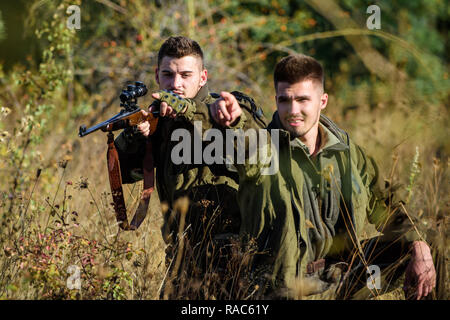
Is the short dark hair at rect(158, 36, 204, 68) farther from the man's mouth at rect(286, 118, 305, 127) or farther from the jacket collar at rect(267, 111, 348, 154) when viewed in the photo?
the man's mouth at rect(286, 118, 305, 127)

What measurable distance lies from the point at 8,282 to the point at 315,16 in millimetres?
8570

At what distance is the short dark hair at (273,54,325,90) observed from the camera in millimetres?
3633

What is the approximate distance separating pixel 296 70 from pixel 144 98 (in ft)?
13.2

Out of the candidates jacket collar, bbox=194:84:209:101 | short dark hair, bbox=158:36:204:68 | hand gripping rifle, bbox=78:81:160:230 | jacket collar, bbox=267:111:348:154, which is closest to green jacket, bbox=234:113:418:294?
jacket collar, bbox=267:111:348:154

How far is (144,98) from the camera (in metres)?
7.40

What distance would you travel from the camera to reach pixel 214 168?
11.7 ft

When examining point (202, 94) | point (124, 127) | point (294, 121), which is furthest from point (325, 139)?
point (124, 127)

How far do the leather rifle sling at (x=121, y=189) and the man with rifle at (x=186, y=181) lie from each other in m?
0.10

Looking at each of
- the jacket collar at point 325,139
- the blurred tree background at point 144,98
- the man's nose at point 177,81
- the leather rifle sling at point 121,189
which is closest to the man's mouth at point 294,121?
the jacket collar at point 325,139

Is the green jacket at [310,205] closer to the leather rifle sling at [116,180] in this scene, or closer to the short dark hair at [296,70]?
the short dark hair at [296,70]

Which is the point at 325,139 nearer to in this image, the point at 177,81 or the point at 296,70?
the point at 296,70

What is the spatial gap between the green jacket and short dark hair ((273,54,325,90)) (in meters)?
0.25

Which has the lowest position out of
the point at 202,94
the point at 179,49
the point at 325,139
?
the point at 325,139
